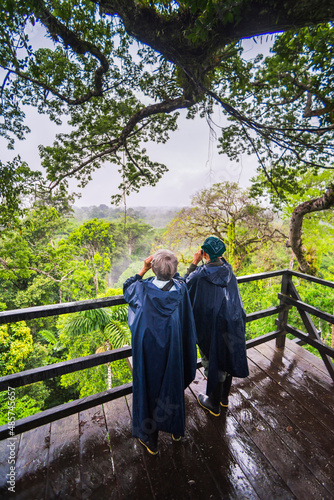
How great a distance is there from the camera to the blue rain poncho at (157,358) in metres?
1.40

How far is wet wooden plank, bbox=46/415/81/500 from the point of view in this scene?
1316 mm

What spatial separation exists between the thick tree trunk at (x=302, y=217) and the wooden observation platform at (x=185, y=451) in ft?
13.4

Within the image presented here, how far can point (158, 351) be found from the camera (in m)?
1.41

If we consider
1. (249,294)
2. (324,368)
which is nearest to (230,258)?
(249,294)

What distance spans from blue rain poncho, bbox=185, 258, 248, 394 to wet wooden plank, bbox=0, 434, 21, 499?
1501 mm

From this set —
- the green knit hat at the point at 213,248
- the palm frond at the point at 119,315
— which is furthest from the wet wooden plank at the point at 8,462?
the palm frond at the point at 119,315

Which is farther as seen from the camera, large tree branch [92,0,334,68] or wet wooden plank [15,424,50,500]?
large tree branch [92,0,334,68]

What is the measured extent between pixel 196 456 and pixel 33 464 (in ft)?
3.85

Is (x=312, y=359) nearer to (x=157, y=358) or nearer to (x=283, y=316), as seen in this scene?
(x=283, y=316)

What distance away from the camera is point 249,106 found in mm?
4133

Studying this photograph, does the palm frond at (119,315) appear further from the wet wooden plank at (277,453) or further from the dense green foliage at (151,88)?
the wet wooden plank at (277,453)

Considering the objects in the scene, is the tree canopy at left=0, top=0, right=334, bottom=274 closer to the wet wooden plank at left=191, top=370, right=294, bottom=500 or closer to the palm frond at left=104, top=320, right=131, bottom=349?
the wet wooden plank at left=191, top=370, right=294, bottom=500

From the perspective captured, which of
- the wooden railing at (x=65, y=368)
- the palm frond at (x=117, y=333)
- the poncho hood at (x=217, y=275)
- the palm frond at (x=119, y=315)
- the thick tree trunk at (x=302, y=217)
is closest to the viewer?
the wooden railing at (x=65, y=368)

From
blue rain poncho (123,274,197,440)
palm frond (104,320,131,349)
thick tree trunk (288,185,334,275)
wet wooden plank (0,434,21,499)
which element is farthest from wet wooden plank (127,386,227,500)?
palm frond (104,320,131,349)
